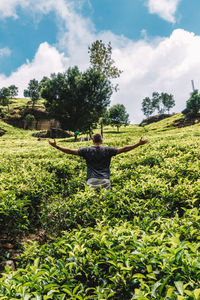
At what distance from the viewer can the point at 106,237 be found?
9.37 feet

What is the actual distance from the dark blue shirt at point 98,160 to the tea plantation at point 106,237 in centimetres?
68

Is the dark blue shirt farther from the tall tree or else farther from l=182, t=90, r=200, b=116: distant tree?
the tall tree

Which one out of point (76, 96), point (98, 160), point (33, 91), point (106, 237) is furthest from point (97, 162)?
point (33, 91)

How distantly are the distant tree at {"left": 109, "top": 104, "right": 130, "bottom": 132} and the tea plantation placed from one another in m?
64.0

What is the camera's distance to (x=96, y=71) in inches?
1362

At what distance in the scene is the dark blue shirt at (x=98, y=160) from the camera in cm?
551

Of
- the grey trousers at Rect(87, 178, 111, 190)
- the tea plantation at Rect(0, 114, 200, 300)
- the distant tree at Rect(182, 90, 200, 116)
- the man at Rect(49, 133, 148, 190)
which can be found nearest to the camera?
the tea plantation at Rect(0, 114, 200, 300)

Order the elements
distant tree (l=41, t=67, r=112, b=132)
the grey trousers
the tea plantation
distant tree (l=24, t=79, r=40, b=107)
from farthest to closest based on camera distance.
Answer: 1. distant tree (l=24, t=79, r=40, b=107)
2. distant tree (l=41, t=67, r=112, b=132)
3. the grey trousers
4. the tea plantation

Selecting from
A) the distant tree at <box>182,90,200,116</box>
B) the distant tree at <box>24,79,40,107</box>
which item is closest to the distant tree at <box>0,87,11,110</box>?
the distant tree at <box>24,79,40,107</box>

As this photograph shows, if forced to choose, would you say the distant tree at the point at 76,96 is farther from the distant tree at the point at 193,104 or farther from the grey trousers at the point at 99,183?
the distant tree at the point at 193,104

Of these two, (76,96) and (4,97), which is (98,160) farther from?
(4,97)

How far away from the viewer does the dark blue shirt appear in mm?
5512

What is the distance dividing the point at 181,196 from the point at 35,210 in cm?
419

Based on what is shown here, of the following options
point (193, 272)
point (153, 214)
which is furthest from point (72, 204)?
point (193, 272)
